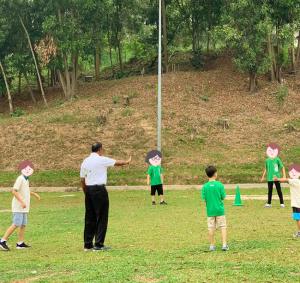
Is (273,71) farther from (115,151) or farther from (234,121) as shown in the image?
(115,151)

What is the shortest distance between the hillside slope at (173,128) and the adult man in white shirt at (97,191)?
61.2 ft

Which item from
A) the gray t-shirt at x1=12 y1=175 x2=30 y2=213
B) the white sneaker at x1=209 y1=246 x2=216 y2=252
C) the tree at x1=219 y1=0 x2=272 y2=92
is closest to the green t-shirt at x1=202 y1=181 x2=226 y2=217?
the white sneaker at x1=209 y1=246 x2=216 y2=252

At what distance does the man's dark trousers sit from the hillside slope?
61.1 ft

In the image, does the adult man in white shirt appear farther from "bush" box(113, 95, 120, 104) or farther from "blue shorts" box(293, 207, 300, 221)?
"bush" box(113, 95, 120, 104)

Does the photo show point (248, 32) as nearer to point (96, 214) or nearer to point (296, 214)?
point (296, 214)

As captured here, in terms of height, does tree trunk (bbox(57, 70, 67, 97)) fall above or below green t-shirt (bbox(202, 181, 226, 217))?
below

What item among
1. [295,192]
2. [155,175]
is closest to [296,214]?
[295,192]

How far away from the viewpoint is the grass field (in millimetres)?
7211

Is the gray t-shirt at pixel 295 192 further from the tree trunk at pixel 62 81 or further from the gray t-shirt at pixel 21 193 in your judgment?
the tree trunk at pixel 62 81

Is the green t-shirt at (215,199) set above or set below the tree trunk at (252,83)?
above

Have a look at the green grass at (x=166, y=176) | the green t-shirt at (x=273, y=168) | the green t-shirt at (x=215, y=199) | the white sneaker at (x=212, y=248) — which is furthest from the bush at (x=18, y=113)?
the white sneaker at (x=212, y=248)

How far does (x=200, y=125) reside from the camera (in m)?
34.2

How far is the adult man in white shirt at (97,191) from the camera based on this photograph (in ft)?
31.5

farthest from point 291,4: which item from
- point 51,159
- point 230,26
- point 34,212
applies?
point 34,212
